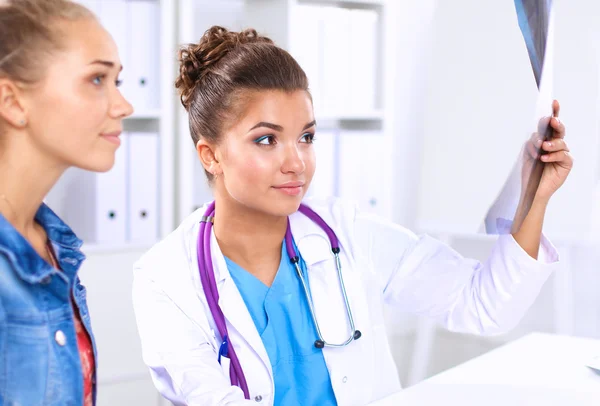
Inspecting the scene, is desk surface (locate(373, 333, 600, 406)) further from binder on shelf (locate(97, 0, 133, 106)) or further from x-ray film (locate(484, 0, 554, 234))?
binder on shelf (locate(97, 0, 133, 106))

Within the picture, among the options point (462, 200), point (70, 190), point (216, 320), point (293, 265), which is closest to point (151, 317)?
point (216, 320)

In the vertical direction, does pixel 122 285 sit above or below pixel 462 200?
below

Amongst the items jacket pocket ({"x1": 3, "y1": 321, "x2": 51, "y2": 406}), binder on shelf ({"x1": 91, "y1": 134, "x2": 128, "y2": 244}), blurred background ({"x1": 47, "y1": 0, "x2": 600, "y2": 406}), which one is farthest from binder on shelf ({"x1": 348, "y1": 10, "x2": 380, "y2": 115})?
jacket pocket ({"x1": 3, "y1": 321, "x2": 51, "y2": 406})

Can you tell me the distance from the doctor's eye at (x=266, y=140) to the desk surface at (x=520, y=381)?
0.50 metres

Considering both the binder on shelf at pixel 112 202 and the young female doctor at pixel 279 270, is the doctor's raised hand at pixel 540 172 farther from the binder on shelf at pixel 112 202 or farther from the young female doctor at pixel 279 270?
the binder on shelf at pixel 112 202

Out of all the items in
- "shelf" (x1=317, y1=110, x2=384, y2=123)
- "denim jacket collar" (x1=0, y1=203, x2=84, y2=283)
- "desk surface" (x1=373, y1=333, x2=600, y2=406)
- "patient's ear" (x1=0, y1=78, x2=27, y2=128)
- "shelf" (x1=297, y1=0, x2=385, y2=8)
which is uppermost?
"shelf" (x1=297, y1=0, x2=385, y2=8)

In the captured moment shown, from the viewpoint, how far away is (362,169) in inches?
110

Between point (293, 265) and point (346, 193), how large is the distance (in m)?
1.26

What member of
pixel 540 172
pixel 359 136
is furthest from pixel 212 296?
pixel 359 136

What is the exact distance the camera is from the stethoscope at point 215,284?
4.42 ft

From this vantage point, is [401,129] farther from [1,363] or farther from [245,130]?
[1,363]

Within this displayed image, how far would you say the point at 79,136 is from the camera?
725 mm

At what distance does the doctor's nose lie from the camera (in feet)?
4.50

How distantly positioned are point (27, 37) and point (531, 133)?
84 cm
